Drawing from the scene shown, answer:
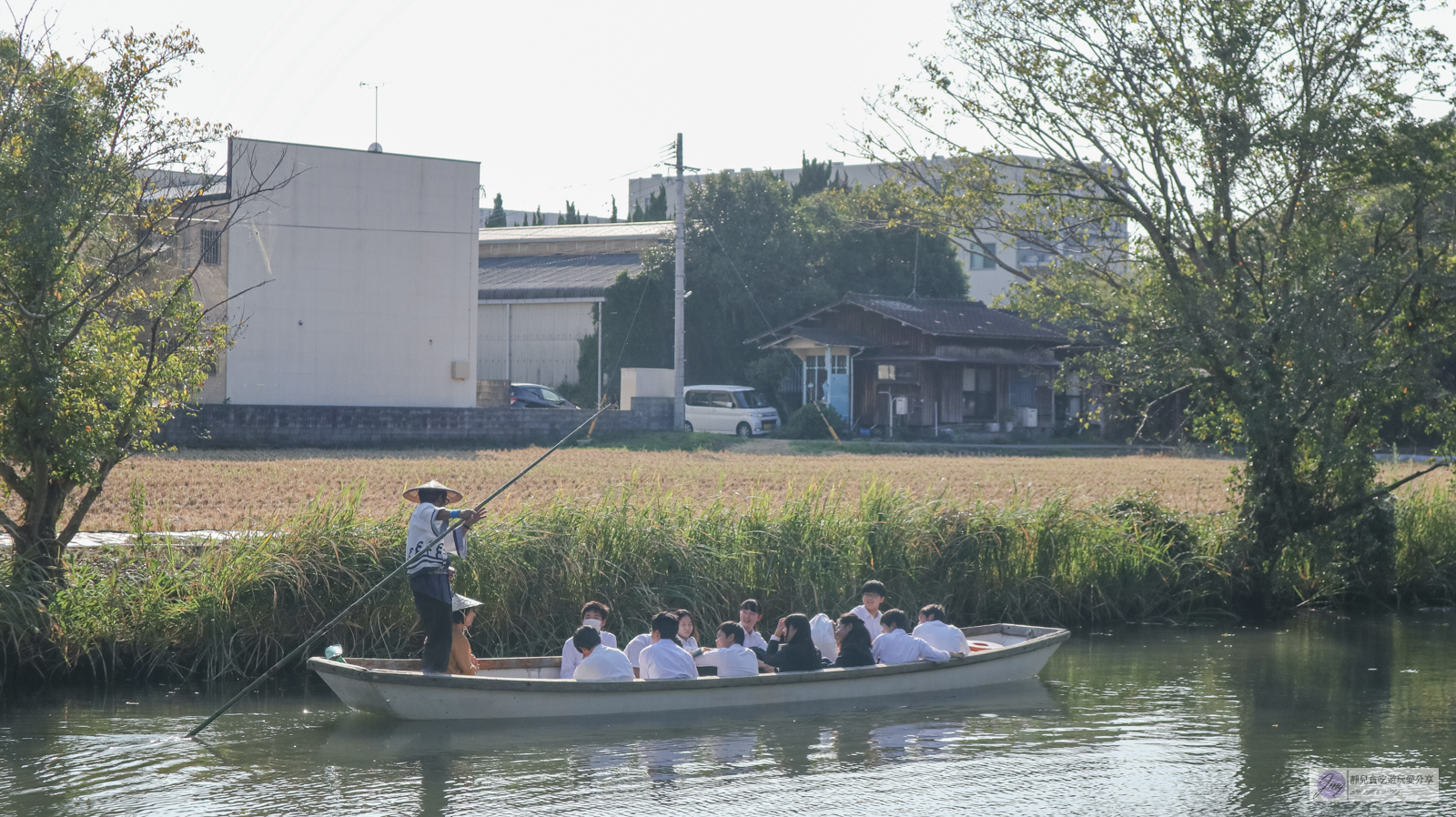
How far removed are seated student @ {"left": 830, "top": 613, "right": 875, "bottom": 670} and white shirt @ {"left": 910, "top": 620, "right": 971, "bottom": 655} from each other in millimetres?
570

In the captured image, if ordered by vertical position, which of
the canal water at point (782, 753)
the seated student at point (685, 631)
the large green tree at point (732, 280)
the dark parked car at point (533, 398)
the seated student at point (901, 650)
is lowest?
the canal water at point (782, 753)

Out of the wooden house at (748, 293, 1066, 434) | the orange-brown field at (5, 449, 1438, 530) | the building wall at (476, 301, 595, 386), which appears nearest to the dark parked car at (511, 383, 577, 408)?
the building wall at (476, 301, 595, 386)

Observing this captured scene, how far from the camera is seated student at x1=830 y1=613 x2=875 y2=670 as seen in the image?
454 inches

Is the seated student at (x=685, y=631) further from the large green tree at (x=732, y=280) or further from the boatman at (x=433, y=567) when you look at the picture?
the large green tree at (x=732, y=280)

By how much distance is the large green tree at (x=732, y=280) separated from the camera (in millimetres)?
42750

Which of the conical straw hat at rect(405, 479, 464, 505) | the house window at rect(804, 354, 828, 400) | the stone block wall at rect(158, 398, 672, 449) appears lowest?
the conical straw hat at rect(405, 479, 464, 505)

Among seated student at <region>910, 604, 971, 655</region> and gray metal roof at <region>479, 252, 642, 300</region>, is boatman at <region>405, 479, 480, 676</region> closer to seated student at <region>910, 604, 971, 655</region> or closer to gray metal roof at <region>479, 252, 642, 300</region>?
seated student at <region>910, 604, 971, 655</region>

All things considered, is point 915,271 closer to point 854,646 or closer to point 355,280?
point 355,280

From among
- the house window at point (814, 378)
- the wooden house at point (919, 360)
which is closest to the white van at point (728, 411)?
the house window at point (814, 378)

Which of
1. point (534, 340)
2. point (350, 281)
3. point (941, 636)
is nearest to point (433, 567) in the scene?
point (941, 636)

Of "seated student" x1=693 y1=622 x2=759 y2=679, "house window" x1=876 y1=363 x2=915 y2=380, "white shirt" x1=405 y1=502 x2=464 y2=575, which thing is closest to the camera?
"white shirt" x1=405 y1=502 x2=464 y2=575

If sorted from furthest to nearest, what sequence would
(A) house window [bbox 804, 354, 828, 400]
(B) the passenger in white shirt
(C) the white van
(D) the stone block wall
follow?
(A) house window [bbox 804, 354, 828, 400] → (C) the white van → (D) the stone block wall → (B) the passenger in white shirt

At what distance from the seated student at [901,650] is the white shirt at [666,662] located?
1.93 meters

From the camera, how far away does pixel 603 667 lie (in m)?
10.4
